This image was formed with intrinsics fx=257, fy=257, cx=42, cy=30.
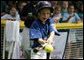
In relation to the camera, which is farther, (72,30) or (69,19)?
(69,19)

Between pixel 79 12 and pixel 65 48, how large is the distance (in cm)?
218

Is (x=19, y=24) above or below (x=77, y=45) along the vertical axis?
above

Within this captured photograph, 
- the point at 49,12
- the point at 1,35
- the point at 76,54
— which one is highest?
the point at 49,12

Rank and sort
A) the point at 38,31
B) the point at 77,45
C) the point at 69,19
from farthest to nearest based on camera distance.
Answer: the point at 69,19 → the point at 77,45 → the point at 38,31

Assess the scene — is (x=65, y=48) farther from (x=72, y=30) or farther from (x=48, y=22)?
(x=48, y=22)

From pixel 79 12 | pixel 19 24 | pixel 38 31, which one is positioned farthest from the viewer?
Answer: pixel 79 12

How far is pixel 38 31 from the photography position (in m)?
4.69

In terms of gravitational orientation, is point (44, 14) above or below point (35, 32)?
above

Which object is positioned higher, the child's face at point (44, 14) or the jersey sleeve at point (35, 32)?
the child's face at point (44, 14)

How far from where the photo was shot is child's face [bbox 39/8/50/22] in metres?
4.62

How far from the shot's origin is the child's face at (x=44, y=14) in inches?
182

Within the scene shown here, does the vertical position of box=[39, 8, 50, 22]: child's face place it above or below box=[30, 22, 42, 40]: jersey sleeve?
above

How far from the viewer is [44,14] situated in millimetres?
4625

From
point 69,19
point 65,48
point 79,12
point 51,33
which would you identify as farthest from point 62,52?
point 79,12
